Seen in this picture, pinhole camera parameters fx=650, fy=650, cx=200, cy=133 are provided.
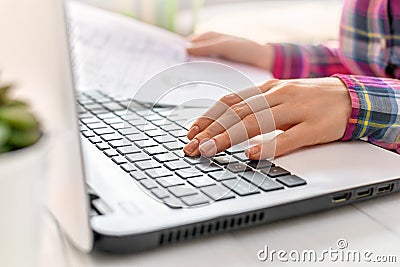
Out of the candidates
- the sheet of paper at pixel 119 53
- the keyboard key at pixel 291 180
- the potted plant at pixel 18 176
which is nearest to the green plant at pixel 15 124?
the potted plant at pixel 18 176

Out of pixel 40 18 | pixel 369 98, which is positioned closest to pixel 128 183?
pixel 40 18

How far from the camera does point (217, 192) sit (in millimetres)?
490

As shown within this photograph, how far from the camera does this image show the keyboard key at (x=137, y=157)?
558mm

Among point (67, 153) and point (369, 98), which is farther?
point (369, 98)

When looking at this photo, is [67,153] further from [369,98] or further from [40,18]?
[369,98]

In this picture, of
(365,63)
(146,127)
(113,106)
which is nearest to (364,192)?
(146,127)

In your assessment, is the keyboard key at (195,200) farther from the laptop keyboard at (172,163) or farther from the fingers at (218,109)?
the fingers at (218,109)

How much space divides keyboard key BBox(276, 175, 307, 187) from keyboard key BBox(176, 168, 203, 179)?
0.21 ft

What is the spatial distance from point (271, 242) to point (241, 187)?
0.05m

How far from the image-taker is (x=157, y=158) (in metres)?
0.56

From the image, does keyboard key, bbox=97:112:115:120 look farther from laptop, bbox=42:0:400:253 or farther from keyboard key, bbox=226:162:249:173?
keyboard key, bbox=226:162:249:173

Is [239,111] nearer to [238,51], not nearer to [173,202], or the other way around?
[173,202]

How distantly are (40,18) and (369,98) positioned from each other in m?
0.41

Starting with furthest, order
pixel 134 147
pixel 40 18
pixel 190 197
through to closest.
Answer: pixel 134 147 → pixel 190 197 → pixel 40 18
